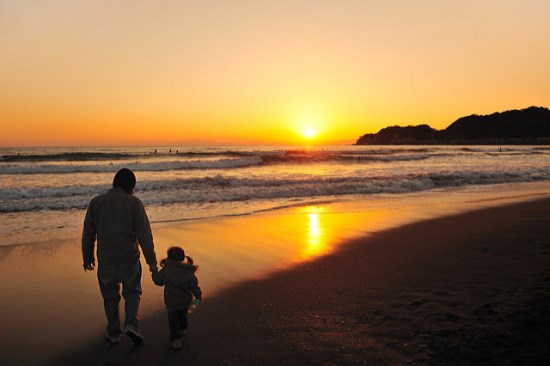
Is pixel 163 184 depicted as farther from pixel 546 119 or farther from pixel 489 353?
pixel 546 119

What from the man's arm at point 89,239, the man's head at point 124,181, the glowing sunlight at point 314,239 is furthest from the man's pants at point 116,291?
the glowing sunlight at point 314,239

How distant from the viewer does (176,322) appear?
161 inches

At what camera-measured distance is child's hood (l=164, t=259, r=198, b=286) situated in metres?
4.14

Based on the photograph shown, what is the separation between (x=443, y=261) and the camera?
6867 millimetres

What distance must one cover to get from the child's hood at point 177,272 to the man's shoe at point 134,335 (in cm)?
58

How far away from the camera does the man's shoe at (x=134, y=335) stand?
408 centimetres

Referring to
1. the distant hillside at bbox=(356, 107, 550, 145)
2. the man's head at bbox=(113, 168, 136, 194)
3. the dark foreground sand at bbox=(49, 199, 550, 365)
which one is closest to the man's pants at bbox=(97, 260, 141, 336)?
the dark foreground sand at bbox=(49, 199, 550, 365)

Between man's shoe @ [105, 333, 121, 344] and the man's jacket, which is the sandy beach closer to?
man's shoe @ [105, 333, 121, 344]

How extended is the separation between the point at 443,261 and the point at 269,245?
10.5 ft

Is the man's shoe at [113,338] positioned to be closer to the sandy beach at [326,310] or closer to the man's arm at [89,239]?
the sandy beach at [326,310]

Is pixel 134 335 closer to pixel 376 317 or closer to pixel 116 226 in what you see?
pixel 116 226

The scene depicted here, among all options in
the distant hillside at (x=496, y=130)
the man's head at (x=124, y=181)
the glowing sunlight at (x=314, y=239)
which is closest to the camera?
the man's head at (x=124, y=181)

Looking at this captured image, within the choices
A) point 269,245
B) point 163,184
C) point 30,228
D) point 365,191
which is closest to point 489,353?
point 269,245

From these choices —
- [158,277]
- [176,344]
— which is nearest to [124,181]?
[158,277]
